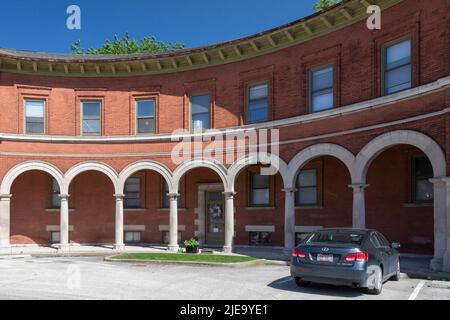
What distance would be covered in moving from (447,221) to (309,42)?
885 cm

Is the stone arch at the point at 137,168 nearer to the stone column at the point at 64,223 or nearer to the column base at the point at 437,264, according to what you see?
the stone column at the point at 64,223

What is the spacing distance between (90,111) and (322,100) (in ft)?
37.9

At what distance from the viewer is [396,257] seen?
11.4 metres

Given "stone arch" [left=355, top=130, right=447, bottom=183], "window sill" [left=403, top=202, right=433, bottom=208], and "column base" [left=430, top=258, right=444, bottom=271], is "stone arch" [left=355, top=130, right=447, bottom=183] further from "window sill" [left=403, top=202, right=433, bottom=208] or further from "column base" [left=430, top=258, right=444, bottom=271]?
"window sill" [left=403, top=202, right=433, bottom=208]

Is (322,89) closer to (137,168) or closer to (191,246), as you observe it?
(191,246)

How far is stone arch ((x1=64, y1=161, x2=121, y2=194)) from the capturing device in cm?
2111

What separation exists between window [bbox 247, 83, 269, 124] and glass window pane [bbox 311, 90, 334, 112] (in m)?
2.33

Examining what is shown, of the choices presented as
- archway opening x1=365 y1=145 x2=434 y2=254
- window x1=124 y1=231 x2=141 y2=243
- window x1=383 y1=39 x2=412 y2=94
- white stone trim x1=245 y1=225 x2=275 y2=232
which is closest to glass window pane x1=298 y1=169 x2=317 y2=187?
white stone trim x1=245 y1=225 x2=275 y2=232

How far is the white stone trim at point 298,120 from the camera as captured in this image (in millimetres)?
13125

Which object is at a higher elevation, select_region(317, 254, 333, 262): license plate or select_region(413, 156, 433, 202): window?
select_region(413, 156, 433, 202): window

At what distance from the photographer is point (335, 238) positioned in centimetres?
1017

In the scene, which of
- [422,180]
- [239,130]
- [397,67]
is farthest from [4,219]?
[422,180]
